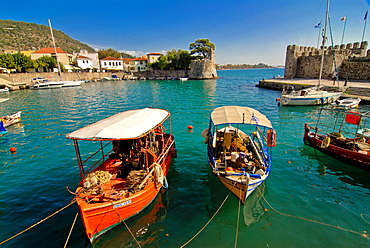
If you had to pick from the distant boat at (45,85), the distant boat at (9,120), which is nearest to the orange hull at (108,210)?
the distant boat at (9,120)

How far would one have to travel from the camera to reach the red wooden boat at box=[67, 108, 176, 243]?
6.64m

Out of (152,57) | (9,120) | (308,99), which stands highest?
(152,57)

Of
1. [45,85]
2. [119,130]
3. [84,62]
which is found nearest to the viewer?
[119,130]

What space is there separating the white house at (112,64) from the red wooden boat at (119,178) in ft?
304

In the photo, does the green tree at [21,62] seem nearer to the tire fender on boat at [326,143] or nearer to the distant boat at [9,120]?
the distant boat at [9,120]

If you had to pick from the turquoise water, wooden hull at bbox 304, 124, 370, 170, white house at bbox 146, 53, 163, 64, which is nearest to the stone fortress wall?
wooden hull at bbox 304, 124, 370, 170

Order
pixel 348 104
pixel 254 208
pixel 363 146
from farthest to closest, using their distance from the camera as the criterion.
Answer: pixel 348 104, pixel 363 146, pixel 254 208

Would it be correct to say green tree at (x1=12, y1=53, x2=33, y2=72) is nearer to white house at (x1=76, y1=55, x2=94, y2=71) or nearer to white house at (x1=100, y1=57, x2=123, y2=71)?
white house at (x1=76, y1=55, x2=94, y2=71)

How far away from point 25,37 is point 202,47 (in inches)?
5344

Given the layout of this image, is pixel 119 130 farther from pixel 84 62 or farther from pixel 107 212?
pixel 84 62

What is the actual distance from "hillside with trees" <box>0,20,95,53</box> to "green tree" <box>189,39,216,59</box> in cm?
10241

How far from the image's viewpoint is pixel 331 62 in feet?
138

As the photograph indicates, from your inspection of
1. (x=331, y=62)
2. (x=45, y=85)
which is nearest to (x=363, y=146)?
(x=331, y=62)

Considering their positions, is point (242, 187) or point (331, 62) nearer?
point (242, 187)
